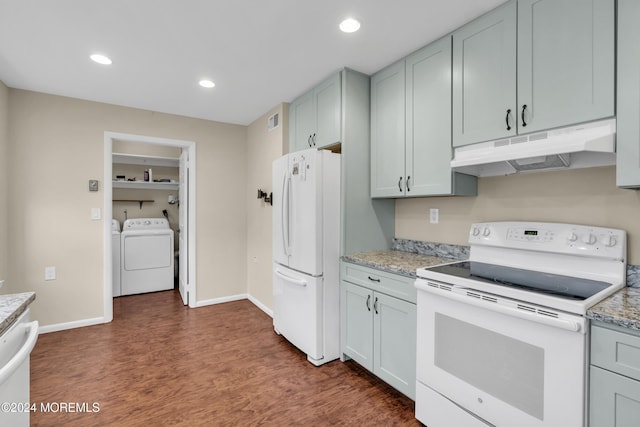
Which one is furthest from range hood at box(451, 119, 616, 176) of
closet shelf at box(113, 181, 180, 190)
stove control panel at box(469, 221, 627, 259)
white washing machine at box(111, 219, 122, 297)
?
closet shelf at box(113, 181, 180, 190)

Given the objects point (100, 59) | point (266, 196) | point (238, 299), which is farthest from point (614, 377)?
point (238, 299)

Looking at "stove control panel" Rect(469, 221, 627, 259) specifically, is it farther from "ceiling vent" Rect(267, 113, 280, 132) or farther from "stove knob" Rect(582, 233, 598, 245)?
"ceiling vent" Rect(267, 113, 280, 132)

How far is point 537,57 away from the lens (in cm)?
162

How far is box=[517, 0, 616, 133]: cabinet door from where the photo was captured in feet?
4.60

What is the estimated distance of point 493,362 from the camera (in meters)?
1.46

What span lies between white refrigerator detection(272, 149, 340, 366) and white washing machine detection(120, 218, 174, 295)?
294 cm

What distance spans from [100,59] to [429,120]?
259cm

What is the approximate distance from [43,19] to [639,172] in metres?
3.33

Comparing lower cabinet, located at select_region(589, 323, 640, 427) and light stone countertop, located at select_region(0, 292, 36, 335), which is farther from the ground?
light stone countertop, located at select_region(0, 292, 36, 335)

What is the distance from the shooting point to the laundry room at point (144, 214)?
452cm

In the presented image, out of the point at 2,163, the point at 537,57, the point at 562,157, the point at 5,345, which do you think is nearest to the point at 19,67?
the point at 2,163

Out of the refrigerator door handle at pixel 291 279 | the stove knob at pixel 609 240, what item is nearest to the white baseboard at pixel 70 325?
the refrigerator door handle at pixel 291 279

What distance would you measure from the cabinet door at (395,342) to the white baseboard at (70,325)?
122 inches

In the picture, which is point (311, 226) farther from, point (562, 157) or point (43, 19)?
point (43, 19)
